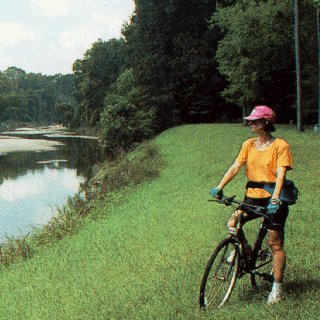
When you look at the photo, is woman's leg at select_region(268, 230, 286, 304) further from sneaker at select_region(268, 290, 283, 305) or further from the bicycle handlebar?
the bicycle handlebar

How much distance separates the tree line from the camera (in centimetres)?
4212

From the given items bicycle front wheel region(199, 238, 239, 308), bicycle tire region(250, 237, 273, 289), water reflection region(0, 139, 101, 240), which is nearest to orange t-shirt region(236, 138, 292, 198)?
bicycle front wheel region(199, 238, 239, 308)

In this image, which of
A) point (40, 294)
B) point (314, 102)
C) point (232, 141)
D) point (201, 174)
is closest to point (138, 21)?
point (314, 102)

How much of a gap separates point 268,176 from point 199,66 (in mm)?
51289

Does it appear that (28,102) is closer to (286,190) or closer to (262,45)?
(262,45)

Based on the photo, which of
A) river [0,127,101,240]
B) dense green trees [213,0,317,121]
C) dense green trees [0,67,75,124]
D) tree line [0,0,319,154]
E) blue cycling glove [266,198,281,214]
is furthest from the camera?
dense green trees [0,67,75,124]

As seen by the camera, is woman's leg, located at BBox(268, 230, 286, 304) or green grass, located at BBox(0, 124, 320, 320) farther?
green grass, located at BBox(0, 124, 320, 320)

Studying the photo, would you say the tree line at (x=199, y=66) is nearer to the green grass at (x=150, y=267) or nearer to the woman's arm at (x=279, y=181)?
the green grass at (x=150, y=267)

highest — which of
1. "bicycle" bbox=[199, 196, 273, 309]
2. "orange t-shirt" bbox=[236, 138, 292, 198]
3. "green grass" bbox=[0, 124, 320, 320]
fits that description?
"orange t-shirt" bbox=[236, 138, 292, 198]

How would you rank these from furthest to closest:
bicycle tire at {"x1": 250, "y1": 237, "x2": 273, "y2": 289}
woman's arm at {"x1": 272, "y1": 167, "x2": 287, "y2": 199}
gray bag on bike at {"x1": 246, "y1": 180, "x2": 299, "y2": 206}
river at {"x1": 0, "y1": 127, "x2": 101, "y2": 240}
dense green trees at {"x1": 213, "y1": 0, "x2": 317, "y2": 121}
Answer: dense green trees at {"x1": 213, "y1": 0, "x2": 317, "y2": 121}
river at {"x1": 0, "y1": 127, "x2": 101, "y2": 240}
bicycle tire at {"x1": 250, "y1": 237, "x2": 273, "y2": 289}
gray bag on bike at {"x1": 246, "y1": 180, "x2": 299, "y2": 206}
woman's arm at {"x1": 272, "y1": 167, "x2": 287, "y2": 199}

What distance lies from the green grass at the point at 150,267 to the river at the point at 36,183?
374 centimetres

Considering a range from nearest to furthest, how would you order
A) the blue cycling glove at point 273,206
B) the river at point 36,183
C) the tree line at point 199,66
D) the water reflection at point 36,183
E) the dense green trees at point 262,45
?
the blue cycling glove at point 273,206
the river at point 36,183
the water reflection at point 36,183
the dense green trees at point 262,45
the tree line at point 199,66

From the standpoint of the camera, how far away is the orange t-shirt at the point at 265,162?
6012mm

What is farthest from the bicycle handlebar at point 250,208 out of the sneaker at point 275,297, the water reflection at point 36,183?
the water reflection at point 36,183
